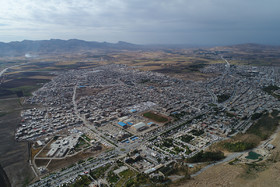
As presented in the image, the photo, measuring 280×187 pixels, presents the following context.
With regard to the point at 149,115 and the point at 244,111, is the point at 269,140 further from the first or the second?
the point at 149,115

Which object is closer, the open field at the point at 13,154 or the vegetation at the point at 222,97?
the open field at the point at 13,154

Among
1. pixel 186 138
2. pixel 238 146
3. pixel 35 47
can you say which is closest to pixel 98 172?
pixel 186 138

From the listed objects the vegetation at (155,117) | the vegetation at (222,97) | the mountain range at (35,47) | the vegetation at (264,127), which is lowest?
the vegetation at (155,117)

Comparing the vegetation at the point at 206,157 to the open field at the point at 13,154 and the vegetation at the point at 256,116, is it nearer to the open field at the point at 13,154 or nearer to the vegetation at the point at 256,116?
the vegetation at the point at 256,116

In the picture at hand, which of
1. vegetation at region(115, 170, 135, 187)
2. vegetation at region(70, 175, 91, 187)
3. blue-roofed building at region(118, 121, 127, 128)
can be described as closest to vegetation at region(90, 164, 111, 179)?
vegetation at region(70, 175, 91, 187)

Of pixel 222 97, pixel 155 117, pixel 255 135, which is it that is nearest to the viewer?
pixel 255 135

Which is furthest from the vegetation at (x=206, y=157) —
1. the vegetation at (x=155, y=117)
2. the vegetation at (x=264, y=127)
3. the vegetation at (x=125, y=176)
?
the vegetation at (x=155, y=117)

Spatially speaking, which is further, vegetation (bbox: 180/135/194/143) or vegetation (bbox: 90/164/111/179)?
vegetation (bbox: 180/135/194/143)

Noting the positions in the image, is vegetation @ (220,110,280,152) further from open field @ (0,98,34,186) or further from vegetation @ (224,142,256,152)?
open field @ (0,98,34,186)

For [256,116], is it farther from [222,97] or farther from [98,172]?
[98,172]

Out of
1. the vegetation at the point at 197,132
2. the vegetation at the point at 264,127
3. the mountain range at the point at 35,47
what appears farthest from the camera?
the mountain range at the point at 35,47

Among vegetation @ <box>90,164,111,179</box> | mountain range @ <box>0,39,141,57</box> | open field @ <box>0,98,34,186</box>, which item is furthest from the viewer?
mountain range @ <box>0,39,141,57</box>
